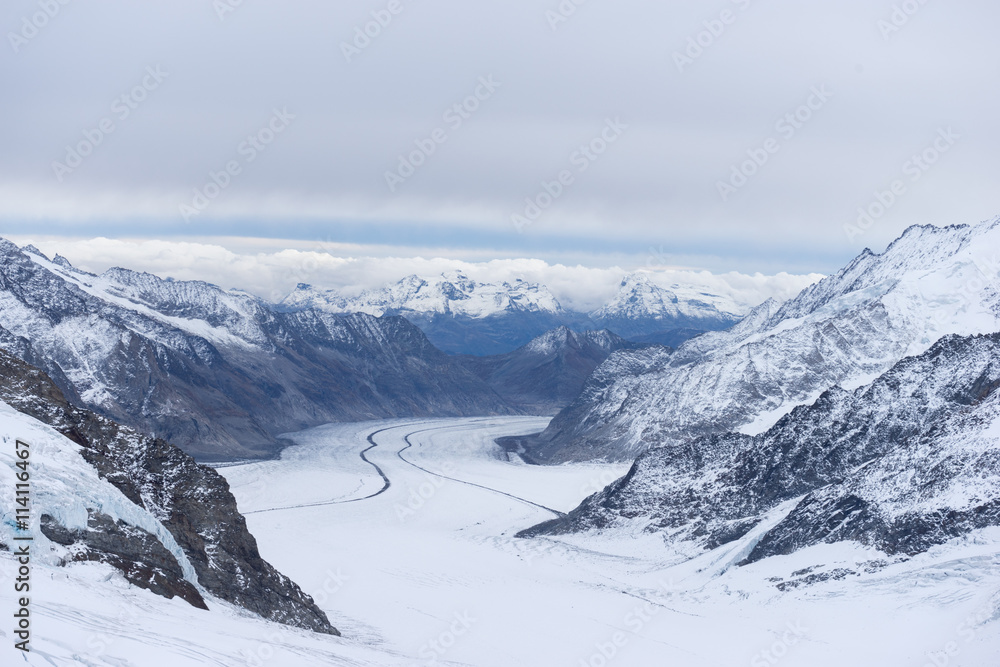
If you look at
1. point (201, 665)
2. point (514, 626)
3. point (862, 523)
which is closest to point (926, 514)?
point (862, 523)

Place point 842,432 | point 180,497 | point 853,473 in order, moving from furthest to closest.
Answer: point 842,432, point 853,473, point 180,497

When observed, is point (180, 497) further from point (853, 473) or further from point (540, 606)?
point (853, 473)
